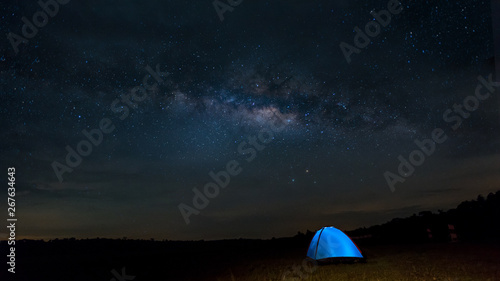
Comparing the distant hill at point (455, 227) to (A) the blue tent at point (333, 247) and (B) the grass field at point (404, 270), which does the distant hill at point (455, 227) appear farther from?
(A) the blue tent at point (333, 247)

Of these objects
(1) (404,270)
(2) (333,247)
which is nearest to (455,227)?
(2) (333,247)

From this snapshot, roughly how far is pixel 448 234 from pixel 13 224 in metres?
20.9

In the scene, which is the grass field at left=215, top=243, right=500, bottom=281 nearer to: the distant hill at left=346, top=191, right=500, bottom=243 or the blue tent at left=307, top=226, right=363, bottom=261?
the blue tent at left=307, top=226, right=363, bottom=261

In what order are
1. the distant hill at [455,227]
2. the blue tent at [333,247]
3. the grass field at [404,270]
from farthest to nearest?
the distant hill at [455,227] → the blue tent at [333,247] → the grass field at [404,270]

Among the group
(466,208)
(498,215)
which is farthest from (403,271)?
(466,208)

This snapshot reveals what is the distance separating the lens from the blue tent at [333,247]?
1166 centimetres

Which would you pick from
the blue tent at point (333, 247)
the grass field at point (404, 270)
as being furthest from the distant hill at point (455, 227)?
the blue tent at point (333, 247)

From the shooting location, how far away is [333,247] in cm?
1183

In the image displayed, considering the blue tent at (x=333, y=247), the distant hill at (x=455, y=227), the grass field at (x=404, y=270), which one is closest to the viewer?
the grass field at (x=404, y=270)

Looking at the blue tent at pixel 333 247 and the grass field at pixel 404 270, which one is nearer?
the grass field at pixel 404 270

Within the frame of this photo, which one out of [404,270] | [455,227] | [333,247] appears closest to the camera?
[404,270]

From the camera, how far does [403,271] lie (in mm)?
9242

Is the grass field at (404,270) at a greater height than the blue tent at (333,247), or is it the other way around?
the blue tent at (333,247)

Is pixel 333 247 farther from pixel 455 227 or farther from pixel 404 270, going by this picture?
pixel 455 227
